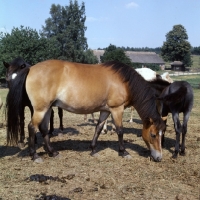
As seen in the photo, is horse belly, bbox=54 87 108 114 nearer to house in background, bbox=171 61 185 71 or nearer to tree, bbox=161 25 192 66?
tree, bbox=161 25 192 66

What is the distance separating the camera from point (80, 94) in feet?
18.6

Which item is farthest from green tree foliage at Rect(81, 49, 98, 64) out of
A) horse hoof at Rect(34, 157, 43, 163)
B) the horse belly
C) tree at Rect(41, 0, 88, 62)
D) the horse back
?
horse hoof at Rect(34, 157, 43, 163)

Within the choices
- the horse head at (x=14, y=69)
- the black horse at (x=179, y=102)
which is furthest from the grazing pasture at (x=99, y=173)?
the horse head at (x=14, y=69)

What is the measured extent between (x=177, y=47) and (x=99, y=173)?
7566 cm

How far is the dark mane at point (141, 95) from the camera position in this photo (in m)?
5.75

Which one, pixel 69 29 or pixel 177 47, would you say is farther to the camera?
pixel 177 47

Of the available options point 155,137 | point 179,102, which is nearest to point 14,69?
point 155,137

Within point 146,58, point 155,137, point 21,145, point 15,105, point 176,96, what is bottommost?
point 21,145

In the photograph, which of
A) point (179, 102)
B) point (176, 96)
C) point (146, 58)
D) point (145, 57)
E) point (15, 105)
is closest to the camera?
point (15, 105)

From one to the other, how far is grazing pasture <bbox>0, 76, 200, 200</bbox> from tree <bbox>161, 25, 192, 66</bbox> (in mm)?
72687

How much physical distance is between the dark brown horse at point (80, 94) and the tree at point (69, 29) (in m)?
39.0

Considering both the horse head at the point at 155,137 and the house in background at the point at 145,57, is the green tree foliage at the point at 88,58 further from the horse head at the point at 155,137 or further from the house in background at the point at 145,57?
the horse head at the point at 155,137

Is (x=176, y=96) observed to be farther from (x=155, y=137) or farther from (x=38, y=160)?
(x=38, y=160)

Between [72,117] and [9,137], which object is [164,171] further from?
[72,117]
